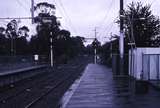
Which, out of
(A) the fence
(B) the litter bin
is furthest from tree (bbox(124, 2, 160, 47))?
(B) the litter bin

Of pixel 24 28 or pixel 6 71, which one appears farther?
pixel 24 28

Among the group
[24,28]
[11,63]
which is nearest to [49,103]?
[11,63]

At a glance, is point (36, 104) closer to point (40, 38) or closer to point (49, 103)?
point (49, 103)

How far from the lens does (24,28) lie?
143875 mm

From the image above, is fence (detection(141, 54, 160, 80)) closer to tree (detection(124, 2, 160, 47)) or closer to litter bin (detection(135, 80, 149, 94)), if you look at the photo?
litter bin (detection(135, 80, 149, 94))

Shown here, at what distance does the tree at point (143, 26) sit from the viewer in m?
52.7

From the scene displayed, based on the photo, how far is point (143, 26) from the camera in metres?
52.6

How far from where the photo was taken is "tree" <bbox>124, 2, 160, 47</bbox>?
52.7 meters

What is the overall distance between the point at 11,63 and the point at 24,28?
103 m

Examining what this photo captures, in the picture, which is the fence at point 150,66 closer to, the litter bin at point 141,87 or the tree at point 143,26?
the litter bin at point 141,87

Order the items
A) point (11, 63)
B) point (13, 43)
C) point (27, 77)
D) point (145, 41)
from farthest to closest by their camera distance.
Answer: point (13, 43)
point (145, 41)
point (27, 77)
point (11, 63)

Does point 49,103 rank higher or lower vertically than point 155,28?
lower

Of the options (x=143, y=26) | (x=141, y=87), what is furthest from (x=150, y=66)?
(x=143, y=26)

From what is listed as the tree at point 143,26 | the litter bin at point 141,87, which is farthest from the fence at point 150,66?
the tree at point 143,26
